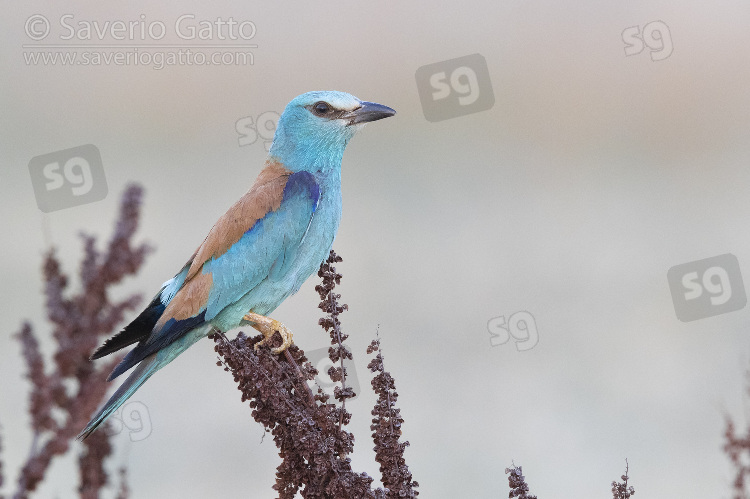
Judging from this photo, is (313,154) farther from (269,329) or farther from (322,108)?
(269,329)

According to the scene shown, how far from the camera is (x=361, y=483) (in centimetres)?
260

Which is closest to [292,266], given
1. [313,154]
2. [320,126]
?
[313,154]

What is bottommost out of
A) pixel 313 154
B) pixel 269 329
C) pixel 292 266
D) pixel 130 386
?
pixel 130 386

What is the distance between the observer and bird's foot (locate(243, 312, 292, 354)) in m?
3.14

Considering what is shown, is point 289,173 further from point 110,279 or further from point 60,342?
point 60,342

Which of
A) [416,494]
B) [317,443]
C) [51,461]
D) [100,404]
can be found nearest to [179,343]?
[100,404]

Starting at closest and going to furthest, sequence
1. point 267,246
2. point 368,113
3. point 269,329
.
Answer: point 269,329 → point 267,246 → point 368,113

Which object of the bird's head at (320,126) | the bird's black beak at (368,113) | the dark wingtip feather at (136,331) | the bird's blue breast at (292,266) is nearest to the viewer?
the dark wingtip feather at (136,331)

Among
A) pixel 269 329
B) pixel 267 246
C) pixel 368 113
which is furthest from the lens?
pixel 368 113

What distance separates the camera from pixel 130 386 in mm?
3441

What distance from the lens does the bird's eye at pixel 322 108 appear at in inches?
157

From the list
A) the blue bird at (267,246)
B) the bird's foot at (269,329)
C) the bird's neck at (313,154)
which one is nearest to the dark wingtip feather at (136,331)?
the blue bird at (267,246)

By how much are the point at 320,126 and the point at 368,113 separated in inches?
10.0

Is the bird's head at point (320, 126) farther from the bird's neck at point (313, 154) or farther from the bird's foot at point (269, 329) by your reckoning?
the bird's foot at point (269, 329)
